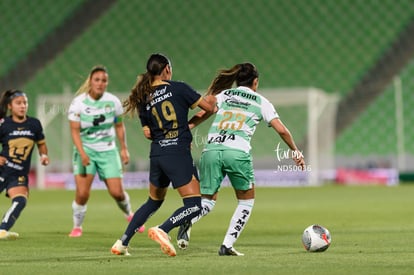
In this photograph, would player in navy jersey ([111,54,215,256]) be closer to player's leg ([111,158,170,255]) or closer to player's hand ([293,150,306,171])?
player's leg ([111,158,170,255])

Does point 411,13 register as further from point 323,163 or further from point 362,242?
point 362,242

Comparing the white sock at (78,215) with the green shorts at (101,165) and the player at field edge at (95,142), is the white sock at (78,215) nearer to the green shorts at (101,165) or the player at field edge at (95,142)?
the player at field edge at (95,142)

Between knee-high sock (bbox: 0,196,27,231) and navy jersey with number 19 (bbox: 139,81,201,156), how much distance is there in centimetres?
293

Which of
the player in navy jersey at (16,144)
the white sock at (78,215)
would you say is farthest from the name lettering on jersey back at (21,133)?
the white sock at (78,215)

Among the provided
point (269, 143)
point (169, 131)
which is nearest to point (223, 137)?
point (169, 131)

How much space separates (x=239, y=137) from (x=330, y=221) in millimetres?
4629

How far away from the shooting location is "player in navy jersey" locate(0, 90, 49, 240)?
33.0 feet

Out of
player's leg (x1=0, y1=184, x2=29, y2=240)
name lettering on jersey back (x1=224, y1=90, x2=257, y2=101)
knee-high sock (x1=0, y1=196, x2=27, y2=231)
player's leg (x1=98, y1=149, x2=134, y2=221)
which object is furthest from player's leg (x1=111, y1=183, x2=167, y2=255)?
player's leg (x1=98, y1=149, x2=134, y2=221)

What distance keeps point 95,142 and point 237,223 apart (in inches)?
132

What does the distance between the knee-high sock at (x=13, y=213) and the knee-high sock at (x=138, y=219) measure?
2.57 m

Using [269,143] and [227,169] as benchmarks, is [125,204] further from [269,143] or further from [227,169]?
[269,143]

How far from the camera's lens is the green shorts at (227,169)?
7.67 meters

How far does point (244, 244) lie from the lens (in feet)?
28.6

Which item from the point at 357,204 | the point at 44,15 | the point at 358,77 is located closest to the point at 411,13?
the point at 358,77
